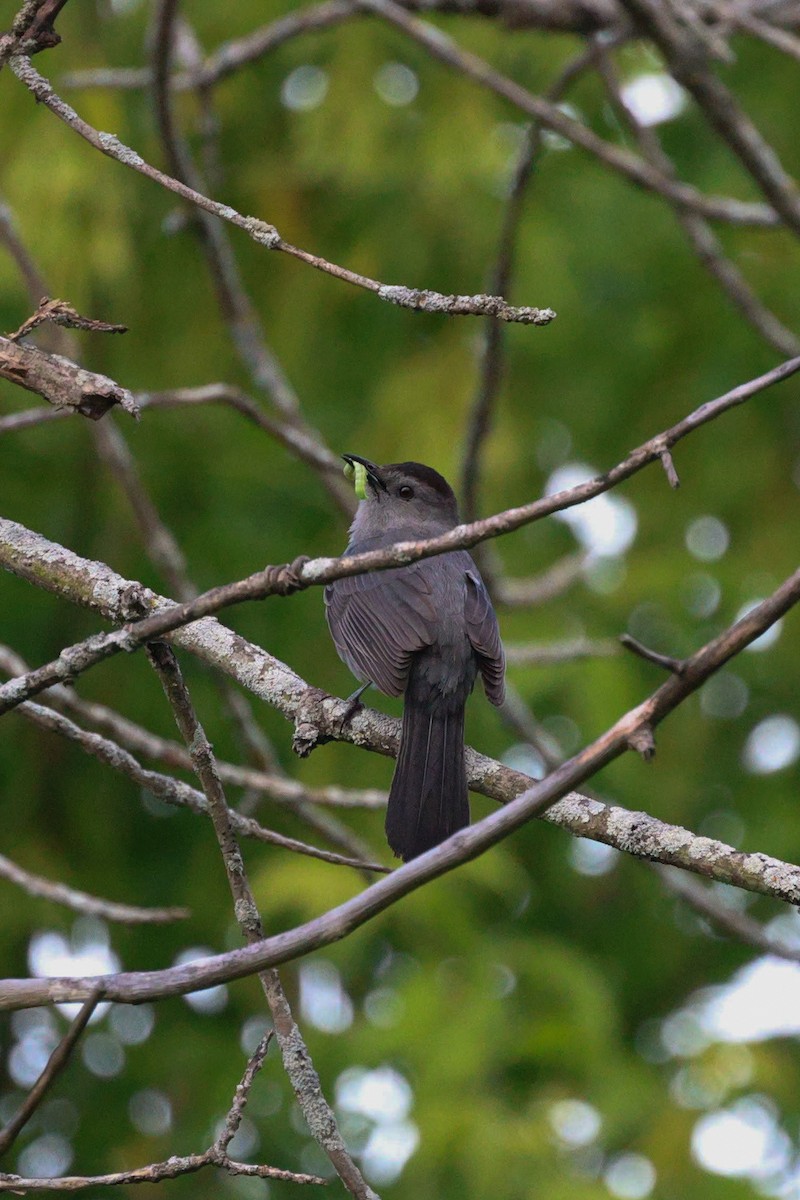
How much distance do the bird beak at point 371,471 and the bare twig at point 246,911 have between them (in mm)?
2763

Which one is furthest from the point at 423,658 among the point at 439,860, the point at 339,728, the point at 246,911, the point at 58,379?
the point at 439,860

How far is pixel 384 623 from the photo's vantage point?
15.0ft

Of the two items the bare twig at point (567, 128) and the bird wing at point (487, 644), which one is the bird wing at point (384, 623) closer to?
the bird wing at point (487, 644)

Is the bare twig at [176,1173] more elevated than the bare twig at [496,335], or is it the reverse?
the bare twig at [496,335]

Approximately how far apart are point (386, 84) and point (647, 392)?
228 centimetres

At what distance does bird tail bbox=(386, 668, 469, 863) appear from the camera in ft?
12.7

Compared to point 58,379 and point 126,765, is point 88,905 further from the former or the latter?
point 58,379

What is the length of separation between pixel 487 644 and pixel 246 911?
207cm

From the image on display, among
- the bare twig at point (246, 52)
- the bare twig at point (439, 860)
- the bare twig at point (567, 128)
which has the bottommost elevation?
the bare twig at point (439, 860)

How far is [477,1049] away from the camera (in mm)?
6188

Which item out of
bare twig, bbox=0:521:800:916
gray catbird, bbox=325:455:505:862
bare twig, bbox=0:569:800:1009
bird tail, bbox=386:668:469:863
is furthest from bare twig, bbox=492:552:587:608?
bare twig, bbox=0:569:800:1009

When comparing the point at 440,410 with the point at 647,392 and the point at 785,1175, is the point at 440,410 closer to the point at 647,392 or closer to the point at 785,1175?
the point at 647,392

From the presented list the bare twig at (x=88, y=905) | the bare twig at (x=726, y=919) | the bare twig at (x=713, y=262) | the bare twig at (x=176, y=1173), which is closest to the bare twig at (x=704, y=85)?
the bare twig at (x=713, y=262)

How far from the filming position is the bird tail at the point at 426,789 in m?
3.86
